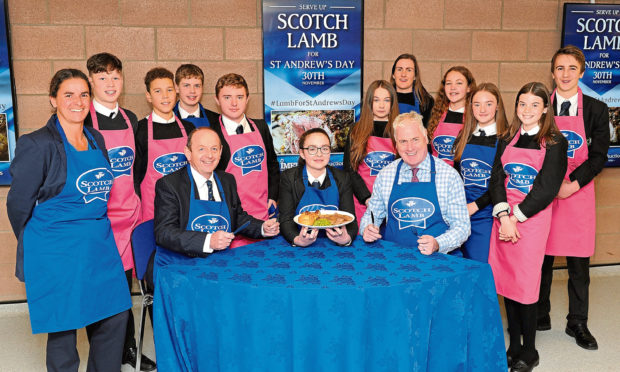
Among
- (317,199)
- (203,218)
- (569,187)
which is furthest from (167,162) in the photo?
(569,187)

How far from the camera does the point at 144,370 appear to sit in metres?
2.90

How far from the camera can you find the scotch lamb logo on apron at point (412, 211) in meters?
2.45

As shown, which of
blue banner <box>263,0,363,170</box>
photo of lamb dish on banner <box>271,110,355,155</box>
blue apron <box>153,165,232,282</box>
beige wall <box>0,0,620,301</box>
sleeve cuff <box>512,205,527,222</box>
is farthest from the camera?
photo of lamb dish on banner <box>271,110,355,155</box>

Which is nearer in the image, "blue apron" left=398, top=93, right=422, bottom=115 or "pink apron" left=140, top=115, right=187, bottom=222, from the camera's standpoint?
"pink apron" left=140, top=115, right=187, bottom=222

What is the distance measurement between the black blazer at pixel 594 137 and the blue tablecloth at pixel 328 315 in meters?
1.40

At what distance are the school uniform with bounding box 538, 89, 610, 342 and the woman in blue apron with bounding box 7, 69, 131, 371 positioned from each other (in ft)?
7.90

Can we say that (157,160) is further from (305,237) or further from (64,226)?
(305,237)

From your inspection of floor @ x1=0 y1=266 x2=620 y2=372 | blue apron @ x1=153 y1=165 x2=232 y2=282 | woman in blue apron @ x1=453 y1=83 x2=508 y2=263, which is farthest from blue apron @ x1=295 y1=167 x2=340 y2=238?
floor @ x1=0 y1=266 x2=620 y2=372

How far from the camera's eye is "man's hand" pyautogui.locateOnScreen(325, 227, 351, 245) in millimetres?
2309

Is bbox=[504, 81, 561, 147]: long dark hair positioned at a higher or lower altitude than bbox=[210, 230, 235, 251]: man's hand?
higher

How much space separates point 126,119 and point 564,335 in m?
2.80

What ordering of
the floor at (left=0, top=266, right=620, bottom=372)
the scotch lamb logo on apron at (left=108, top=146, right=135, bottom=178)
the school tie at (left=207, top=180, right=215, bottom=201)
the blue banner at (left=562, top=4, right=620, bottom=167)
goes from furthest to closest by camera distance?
1. the blue banner at (left=562, top=4, right=620, bottom=167)
2. the floor at (left=0, top=266, right=620, bottom=372)
3. the scotch lamb logo on apron at (left=108, top=146, right=135, bottom=178)
4. the school tie at (left=207, top=180, right=215, bottom=201)

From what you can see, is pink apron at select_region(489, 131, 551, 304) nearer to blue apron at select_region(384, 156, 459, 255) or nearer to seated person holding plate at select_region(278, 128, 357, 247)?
blue apron at select_region(384, 156, 459, 255)

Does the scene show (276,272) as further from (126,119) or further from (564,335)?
(564,335)
